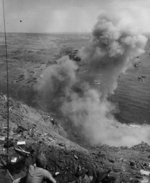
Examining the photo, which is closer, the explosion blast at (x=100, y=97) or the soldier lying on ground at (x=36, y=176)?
the soldier lying on ground at (x=36, y=176)

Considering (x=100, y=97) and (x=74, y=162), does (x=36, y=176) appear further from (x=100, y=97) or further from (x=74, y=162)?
(x=100, y=97)

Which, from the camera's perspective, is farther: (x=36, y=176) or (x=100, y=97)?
(x=100, y=97)

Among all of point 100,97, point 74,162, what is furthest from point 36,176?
point 100,97

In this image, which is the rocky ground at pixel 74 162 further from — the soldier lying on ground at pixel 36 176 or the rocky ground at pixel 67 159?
the soldier lying on ground at pixel 36 176

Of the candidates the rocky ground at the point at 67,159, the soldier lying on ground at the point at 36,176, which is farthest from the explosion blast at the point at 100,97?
the soldier lying on ground at the point at 36,176

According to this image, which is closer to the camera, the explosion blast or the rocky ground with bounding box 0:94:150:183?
the rocky ground with bounding box 0:94:150:183

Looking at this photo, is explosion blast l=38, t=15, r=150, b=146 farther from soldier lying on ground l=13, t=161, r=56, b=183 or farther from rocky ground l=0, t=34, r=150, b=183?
soldier lying on ground l=13, t=161, r=56, b=183

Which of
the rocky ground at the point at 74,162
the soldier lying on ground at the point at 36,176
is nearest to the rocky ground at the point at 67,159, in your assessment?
the rocky ground at the point at 74,162

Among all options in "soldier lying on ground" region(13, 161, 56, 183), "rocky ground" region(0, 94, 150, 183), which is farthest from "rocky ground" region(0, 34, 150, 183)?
"soldier lying on ground" region(13, 161, 56, 183)

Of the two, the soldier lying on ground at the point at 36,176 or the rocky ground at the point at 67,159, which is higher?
the soldier lying on ground at the point at 36,176

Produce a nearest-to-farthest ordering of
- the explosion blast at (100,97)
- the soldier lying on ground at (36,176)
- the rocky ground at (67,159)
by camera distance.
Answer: the soldier lying on ground at (36,176) → the rocky ground at (67,159) → the explosion blast at (100,97)

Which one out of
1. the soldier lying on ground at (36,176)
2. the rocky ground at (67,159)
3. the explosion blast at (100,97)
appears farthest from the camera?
the explosion blast at (100,97)
